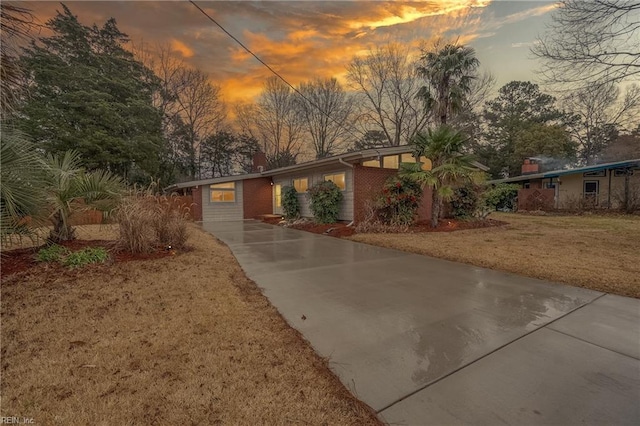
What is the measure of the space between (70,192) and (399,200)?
29.2ft

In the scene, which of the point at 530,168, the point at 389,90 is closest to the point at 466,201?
the point at 389,90

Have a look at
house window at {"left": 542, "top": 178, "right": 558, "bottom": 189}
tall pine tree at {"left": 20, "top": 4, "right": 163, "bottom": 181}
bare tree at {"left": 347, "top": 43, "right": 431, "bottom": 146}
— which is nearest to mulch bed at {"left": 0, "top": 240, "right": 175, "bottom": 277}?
tall pine tree at {"left": 20, "top": 4, "right": 163, "bottom": 181}

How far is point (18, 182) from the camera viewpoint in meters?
4.02

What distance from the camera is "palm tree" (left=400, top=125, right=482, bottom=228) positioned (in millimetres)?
9563

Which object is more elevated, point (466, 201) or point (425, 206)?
point (466, 201)

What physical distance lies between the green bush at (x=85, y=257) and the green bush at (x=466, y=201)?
38.1ft

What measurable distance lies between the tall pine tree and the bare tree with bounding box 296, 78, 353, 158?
1233cm

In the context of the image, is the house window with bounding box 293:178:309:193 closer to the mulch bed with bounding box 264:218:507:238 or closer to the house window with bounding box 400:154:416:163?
the mulch bed with bounding box 264:218:507:238

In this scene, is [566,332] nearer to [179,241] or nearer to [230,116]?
[179,241]

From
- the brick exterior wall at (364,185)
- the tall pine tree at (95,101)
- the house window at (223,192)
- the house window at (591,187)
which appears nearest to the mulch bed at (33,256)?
the brick exterior wall at (364,185)

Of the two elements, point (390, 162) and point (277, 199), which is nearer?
point (390, 162)

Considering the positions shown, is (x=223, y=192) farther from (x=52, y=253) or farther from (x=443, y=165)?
(x=443, y=165)

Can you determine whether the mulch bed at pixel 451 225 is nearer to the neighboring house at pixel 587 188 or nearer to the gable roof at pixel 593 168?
the gable roof at pixel 593 168

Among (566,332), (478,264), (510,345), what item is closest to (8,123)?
(510,345)
